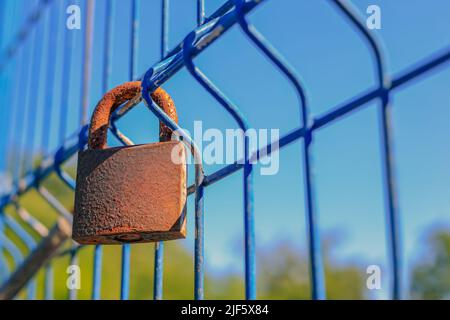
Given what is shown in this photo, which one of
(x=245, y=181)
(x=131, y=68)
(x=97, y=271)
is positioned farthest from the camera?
(x=97, y=271)

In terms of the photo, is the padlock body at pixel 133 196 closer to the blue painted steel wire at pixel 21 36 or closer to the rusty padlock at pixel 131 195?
the rusty padlock at pixel 131 195

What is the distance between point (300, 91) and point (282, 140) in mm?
61

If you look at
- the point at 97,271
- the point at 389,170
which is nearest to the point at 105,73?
the point at 97,271

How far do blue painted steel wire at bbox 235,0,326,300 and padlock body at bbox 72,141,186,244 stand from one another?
0.16 m

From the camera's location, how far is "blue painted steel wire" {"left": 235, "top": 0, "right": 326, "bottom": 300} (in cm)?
65

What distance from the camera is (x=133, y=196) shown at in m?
0.80

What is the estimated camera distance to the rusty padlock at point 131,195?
30.9 inches

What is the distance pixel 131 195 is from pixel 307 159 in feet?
0.81

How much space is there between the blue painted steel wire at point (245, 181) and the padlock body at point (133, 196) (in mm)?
70

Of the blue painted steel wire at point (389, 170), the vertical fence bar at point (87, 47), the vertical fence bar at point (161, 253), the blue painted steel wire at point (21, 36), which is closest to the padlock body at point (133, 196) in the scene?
the vertical fence bar at point (161, 253)

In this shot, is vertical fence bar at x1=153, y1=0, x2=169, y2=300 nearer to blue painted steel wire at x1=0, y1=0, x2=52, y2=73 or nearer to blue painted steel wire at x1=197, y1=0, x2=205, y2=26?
blue painted steel wire at x1=197, y1=0, x2=205, y2=26

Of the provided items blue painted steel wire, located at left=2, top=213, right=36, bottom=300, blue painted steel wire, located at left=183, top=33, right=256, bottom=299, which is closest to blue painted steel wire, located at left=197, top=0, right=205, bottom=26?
blue painted steel wire, located at left=183, top=33, right=256, bottom=299

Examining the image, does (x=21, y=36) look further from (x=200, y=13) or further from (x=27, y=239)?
(x=200, y=13)
